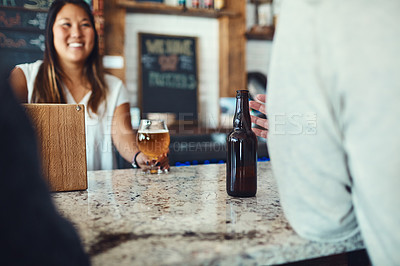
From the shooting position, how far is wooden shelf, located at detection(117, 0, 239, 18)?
10.6 ft

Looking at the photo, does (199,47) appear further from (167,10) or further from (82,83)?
(82,83)

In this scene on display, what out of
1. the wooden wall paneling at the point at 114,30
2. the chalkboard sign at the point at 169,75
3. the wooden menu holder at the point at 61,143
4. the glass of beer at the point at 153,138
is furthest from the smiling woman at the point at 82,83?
the chalkboard sign at the point at 169,75

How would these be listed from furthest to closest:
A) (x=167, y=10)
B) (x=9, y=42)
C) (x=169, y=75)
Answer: (x=169, y=75), (x=167, y=10), (x=9, y=42)

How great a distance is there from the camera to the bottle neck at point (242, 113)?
2.51 ft

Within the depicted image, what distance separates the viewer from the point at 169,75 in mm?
3549

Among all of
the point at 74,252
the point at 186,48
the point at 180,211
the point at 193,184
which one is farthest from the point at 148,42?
the point at 74,252

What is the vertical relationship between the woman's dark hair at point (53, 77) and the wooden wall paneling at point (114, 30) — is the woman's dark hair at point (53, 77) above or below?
below

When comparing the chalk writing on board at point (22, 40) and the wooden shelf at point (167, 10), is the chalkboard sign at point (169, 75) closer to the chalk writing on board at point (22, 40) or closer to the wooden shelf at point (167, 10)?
the wooden shelf at point (167, 10)

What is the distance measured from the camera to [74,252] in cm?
35

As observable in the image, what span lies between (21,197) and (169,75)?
3.32 m

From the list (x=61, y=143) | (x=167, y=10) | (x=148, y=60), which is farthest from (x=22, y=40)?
(x=61, y=143)

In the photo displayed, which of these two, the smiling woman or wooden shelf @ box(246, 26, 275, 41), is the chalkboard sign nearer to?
wooden shelf @ box(246, 26, 275, 41)

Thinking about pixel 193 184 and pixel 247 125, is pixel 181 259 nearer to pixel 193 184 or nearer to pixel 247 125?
pixel 247 125

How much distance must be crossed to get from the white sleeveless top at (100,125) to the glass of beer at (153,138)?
2.26 feet
